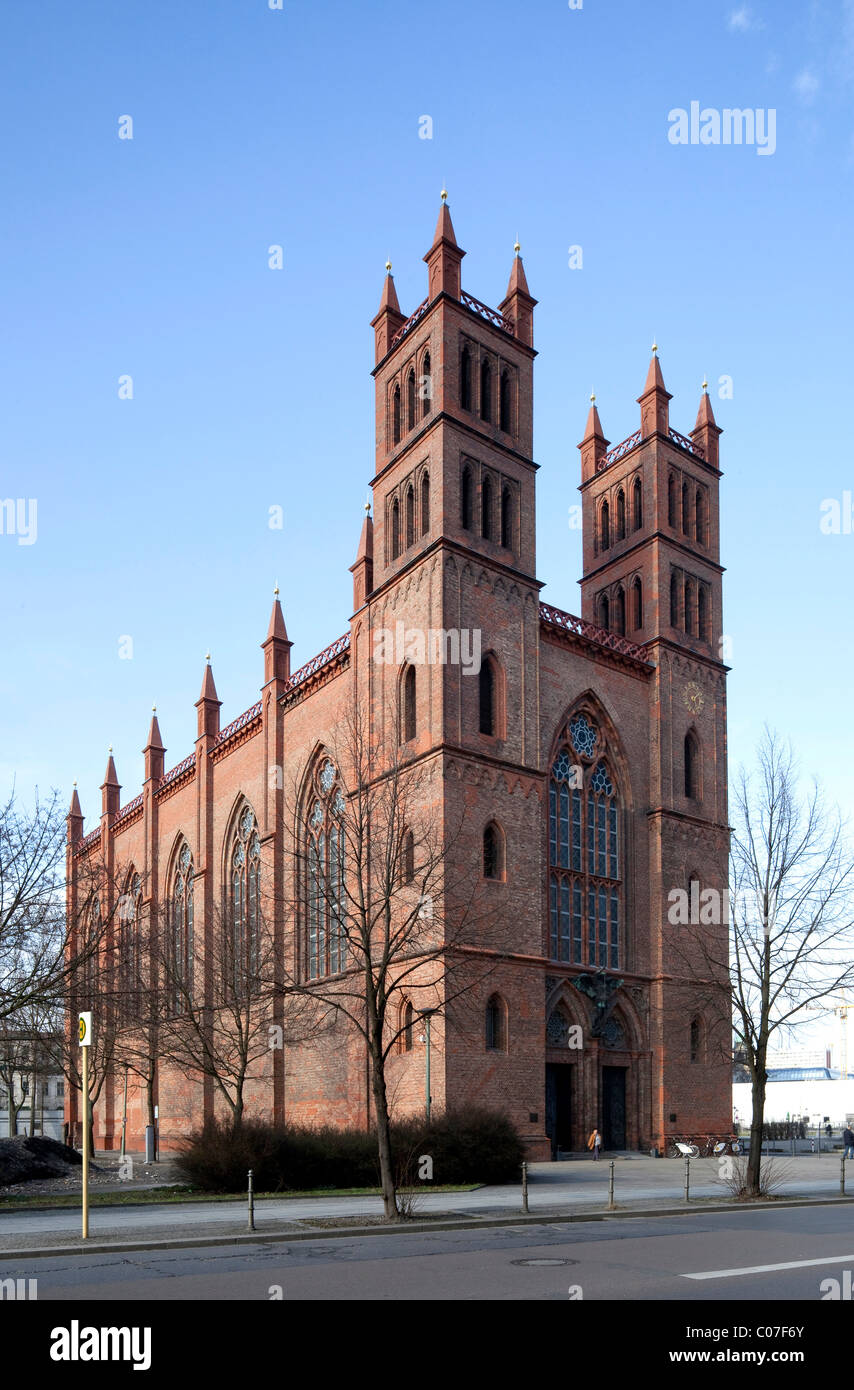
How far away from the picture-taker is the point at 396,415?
135ft

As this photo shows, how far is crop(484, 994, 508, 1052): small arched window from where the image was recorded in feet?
113

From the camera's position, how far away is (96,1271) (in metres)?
13.8

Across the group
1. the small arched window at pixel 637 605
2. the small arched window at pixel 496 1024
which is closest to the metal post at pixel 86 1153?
the small arched window at pixel 496 1024

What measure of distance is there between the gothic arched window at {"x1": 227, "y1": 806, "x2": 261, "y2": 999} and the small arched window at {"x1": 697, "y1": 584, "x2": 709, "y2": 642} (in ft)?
58.2

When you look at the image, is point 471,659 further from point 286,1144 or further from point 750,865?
point 286,1144

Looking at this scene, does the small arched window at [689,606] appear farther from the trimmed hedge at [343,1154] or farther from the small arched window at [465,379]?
the trimmed hedge at [343,1154]

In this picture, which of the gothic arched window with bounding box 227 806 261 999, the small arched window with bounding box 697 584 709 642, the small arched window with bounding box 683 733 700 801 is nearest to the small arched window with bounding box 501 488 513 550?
the small arched window with bounding box 697 584 709 642

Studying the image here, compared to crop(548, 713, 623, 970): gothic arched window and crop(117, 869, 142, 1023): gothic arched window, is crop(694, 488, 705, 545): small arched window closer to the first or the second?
crop(548, 713, 623, 970): gothic arched window

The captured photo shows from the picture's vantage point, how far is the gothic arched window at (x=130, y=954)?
32.4 m

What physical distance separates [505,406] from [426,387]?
289 centimetres

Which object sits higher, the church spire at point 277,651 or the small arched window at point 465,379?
the small arched window at point 465,379

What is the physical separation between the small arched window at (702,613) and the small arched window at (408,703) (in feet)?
44.7
